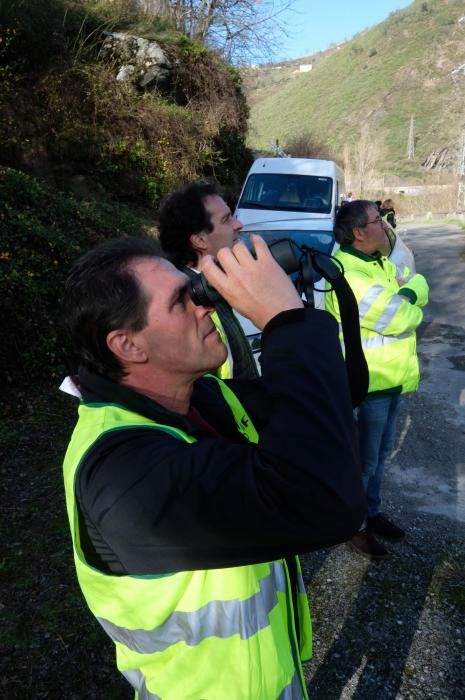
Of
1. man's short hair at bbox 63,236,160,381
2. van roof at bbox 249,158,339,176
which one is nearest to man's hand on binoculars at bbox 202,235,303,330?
man's short hair at bbox 63,236,160,381

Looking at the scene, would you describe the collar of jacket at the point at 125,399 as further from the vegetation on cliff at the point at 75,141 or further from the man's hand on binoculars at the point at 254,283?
the vegetation on cliff at the point at 75,141

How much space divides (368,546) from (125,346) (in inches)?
102

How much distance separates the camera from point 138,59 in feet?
36.6

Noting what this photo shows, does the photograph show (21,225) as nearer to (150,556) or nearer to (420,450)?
(420,450)

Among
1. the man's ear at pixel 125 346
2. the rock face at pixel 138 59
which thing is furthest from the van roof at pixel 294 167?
the man's ear at pixel 125 346

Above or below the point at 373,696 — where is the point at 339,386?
above

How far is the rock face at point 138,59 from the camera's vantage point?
35.5 feet

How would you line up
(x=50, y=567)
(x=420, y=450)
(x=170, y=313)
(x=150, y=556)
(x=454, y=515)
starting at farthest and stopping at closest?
(x=420, y=450) < (x=454, y=515) < (x=50, y=567) < (x=170, y=313) < (x=150, y=556)

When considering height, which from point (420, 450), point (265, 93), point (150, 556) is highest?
point (265, 93)

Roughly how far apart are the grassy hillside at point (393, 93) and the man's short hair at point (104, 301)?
59577 millimetres

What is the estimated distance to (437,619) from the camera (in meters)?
2.69

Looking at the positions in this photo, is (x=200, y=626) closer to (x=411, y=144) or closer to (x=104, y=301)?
(x=104, y=301)

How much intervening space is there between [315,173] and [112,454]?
9470 mm

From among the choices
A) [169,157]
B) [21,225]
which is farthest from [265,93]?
[21,225]
